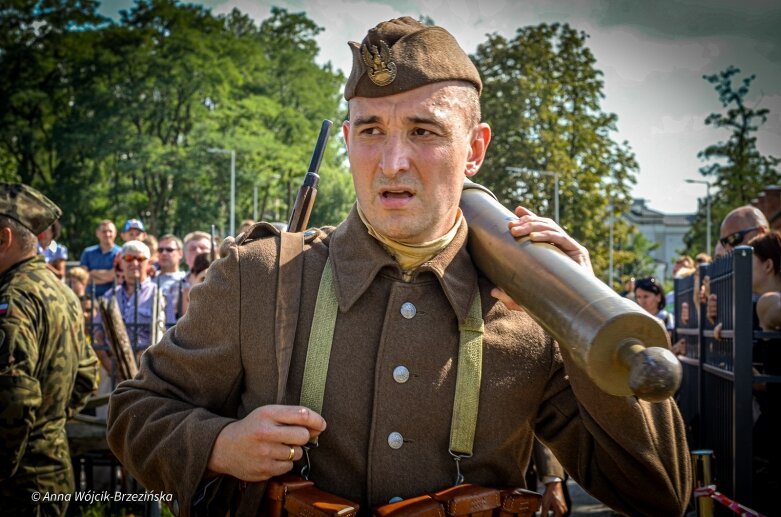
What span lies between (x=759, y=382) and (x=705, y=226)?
1616 inches

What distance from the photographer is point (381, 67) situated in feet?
8.21

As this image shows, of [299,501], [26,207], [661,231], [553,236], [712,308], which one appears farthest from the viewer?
[661,231]

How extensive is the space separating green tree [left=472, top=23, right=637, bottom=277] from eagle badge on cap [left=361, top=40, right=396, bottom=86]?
24580 mm

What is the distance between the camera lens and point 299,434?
2.25 m

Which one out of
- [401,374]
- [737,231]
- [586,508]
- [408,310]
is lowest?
[586,508]

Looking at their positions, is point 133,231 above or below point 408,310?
above

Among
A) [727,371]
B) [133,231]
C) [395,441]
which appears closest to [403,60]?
[395,441]

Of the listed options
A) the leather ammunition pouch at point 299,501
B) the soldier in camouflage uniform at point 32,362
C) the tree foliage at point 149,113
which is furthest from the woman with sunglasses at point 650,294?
the tree foliage at point 149,113

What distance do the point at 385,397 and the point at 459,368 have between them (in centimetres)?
25

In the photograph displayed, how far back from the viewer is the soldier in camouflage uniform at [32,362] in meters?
4.29

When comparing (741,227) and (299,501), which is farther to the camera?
(741,227)

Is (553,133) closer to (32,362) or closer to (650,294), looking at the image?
(650,294)

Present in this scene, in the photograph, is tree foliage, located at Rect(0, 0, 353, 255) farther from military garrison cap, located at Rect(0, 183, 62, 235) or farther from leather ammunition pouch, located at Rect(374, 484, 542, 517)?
leather ammunition pouch, located at Rect(374, 484, 542, 517)

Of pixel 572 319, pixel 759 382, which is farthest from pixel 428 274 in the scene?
pixel 759 382
